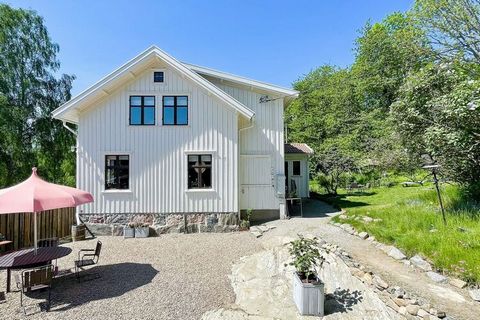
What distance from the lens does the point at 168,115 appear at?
1154 cm

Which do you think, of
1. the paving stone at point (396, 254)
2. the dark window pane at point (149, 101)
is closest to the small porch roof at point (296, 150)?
the dark window pane at point (149, 101)

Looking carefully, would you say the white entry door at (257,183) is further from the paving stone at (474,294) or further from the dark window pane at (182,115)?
the paving stone at (474,294)

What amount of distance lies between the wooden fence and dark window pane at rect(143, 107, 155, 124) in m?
4.95

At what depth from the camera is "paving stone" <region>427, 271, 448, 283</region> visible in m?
5.52

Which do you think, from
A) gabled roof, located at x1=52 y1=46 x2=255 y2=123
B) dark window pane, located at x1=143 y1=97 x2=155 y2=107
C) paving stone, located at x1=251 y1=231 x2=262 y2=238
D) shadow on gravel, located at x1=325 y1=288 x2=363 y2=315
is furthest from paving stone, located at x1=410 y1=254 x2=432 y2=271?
dark window pane, located at x1=143 y1=97 x2=155 y2=107

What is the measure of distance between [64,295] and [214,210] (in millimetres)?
6265

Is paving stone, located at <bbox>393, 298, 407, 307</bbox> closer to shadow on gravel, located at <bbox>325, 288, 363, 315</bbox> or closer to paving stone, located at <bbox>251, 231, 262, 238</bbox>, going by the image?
shadow on gravel, located at <bbox>325, 288, 363, 315</bbox>

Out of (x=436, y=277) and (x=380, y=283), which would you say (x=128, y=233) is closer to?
(x=380, y=283)

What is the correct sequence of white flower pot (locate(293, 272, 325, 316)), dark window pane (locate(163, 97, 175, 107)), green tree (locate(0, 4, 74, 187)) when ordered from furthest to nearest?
green tree (locate(0, 4, 74, 187)) < dark window pane (locate(163, 97, 175, 107)) < white flower pot (locate(293, 272, 325, 316))

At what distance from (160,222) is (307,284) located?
26.1 ft

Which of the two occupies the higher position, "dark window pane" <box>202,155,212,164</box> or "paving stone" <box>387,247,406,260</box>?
"dark window pane" <box>202,155,212,164</box>

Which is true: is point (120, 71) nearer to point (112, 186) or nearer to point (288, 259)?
point (112, 186)

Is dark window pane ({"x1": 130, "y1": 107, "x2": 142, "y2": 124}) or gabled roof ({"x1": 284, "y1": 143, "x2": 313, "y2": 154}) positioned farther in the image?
gabled roof ({"x1": 284, "y1": 143, "x2": 313, "y2": 154})

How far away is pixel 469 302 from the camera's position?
478 centimetres
